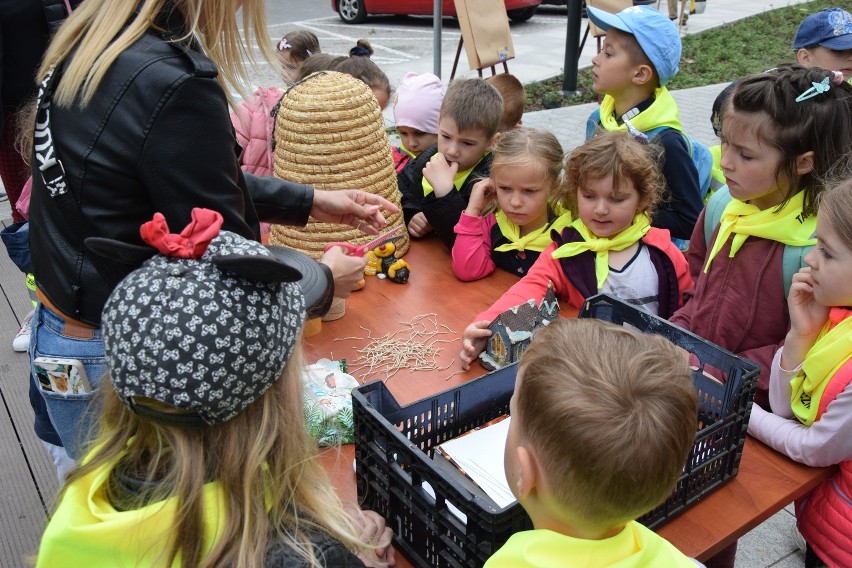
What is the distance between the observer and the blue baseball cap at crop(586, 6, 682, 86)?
2.93 metres

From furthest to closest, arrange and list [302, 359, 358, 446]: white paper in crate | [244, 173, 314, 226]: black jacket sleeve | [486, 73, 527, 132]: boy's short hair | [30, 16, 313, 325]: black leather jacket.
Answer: [486, 73, 527, 132]: boy's short hair, [244, 173, 314, 226]: black jacket sleeve, [302, 359, 358, 446]: white paper in crate, [30, 16, 313, 325]: black leather jacket

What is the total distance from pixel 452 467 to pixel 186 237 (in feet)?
2.15

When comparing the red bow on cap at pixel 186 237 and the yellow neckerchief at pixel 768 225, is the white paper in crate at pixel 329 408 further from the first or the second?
the yellow neckerchief at pixel 768 225

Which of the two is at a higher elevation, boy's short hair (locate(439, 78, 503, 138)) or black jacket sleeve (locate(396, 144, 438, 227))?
boy's short hair (locate(439, 78, 503, 138))

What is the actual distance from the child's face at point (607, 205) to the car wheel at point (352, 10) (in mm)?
10693

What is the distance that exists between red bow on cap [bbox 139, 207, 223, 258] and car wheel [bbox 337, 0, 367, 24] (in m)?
11.7

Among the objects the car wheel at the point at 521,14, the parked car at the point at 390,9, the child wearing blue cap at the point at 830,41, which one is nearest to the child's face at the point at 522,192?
the child wearing blue cap at the point at 830,41

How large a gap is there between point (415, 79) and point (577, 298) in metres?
1.59

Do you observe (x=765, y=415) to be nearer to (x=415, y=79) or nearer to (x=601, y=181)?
(x=601, y=181)

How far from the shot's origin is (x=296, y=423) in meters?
1.18

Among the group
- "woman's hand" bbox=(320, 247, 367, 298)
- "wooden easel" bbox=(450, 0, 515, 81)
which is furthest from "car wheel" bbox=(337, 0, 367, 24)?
"woman's hand" bbox=(320, 247, 367, 298)

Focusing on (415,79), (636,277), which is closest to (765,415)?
(636,277)

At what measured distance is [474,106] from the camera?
→ 109 inches

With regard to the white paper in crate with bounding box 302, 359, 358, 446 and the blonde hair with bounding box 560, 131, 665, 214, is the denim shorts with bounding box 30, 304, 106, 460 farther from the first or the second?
the blonde hair with bounding box 560, 131, 665, 214
